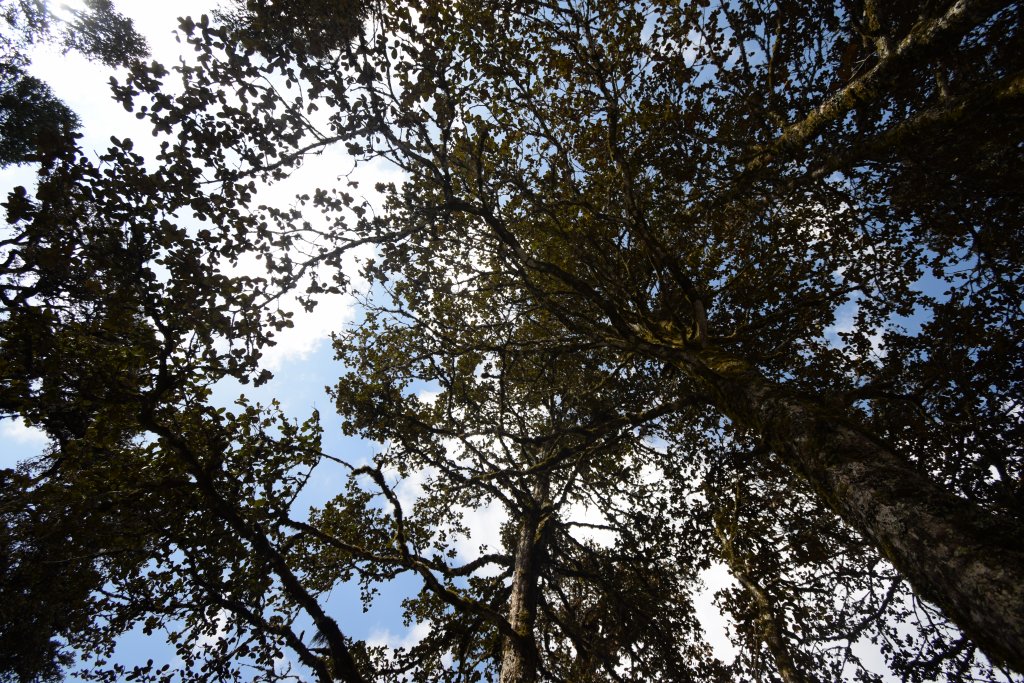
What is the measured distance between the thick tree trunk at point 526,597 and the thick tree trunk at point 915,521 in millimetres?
4428

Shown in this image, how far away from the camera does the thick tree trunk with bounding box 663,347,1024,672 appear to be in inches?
82.7

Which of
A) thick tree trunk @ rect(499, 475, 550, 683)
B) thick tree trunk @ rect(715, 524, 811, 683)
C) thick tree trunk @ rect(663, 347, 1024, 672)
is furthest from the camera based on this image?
thick tree trunk @ rect(499, 475, 550, 683)

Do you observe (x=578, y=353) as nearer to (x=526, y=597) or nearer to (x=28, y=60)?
(x=526, y=597)

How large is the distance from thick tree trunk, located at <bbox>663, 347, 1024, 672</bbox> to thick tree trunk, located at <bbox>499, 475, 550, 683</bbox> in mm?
4428

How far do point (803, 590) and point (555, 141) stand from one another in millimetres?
10222

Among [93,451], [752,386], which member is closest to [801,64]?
[752,386]

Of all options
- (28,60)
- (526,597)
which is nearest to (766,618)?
(526,597)

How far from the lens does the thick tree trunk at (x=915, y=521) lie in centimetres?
210

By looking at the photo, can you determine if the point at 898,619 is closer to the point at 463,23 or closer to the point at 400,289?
the point at 400,289

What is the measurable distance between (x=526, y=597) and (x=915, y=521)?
7.13m

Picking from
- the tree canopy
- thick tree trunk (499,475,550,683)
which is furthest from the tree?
thick tree trunk (499,475,550,683)

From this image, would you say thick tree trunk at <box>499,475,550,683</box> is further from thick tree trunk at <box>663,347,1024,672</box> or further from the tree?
the tree

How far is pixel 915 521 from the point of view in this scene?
258cm

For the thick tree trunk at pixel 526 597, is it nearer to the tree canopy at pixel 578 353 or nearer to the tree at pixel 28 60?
the tree canopy at pixel 578 353
